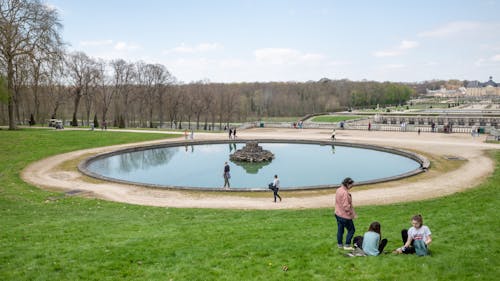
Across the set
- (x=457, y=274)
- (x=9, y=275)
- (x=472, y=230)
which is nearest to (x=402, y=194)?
(x=472, y=230)

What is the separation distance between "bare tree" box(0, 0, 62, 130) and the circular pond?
1647 centimetres

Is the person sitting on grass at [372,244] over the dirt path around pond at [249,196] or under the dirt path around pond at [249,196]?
over

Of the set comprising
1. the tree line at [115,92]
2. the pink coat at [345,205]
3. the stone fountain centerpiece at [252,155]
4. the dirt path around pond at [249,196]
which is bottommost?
the dirt path around pond at [249,196]

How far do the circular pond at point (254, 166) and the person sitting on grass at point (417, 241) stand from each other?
502 inches

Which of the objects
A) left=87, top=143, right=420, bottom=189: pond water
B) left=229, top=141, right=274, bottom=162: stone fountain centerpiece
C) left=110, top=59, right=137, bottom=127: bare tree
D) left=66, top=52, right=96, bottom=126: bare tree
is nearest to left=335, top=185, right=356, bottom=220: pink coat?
left=87, top=143, right=420, bottom=189: pond water

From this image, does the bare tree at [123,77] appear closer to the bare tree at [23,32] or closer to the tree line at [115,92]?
the tree line at [115,92]

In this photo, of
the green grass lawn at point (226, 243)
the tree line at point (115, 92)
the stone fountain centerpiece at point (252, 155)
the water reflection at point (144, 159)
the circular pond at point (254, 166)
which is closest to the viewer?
the green grass lawn at point (226, 243)

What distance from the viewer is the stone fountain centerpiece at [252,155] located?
110ft

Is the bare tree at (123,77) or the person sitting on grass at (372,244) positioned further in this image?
the bare tree at (123,77)

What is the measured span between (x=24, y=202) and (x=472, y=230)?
735 inches

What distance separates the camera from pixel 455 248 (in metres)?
9.38

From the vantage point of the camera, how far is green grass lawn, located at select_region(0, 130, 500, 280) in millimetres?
8234

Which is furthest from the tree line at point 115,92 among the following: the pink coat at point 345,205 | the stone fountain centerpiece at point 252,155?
the pink coat at point 345,205

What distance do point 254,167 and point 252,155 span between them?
8.41 feet
